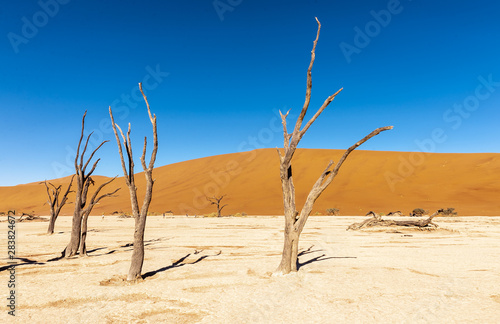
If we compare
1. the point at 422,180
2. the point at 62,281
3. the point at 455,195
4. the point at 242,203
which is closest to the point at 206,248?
the point at 62,281

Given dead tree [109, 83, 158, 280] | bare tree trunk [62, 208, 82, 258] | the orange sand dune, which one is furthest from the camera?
the orange sand dune

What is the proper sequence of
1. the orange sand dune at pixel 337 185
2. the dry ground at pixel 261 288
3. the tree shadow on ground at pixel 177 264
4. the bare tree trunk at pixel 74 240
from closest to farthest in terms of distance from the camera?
the dry ground at pixel 261 288
the tree shadow on ground at pixel 177 264
the bare tree trunk at pixel 74 240
the orange sand dune at pixel 337 185

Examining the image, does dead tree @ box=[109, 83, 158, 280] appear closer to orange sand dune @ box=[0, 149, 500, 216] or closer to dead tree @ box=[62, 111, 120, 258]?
dead tree @ box=[62, 111, 120, 258]

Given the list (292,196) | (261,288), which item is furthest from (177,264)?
(292,196)

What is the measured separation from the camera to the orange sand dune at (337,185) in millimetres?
41506

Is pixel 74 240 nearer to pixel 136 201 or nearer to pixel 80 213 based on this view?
pixel 80 213

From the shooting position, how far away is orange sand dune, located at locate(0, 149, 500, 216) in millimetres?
41506

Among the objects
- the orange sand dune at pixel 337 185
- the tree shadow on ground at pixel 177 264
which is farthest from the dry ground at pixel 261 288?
the orange sand dune at pixel 337 185

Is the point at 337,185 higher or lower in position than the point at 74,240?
higher

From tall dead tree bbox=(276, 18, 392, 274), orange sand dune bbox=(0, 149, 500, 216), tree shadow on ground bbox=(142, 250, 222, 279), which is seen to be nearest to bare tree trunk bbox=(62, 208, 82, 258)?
tree shadow on ground bbox=(142, 250, 222, 279)

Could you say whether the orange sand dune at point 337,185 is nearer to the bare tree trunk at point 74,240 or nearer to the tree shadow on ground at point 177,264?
the tree shadow on ground at point 177,264

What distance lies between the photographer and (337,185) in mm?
53844

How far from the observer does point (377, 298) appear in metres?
5.65

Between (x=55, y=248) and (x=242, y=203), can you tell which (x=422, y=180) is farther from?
(x=55, y=248)
